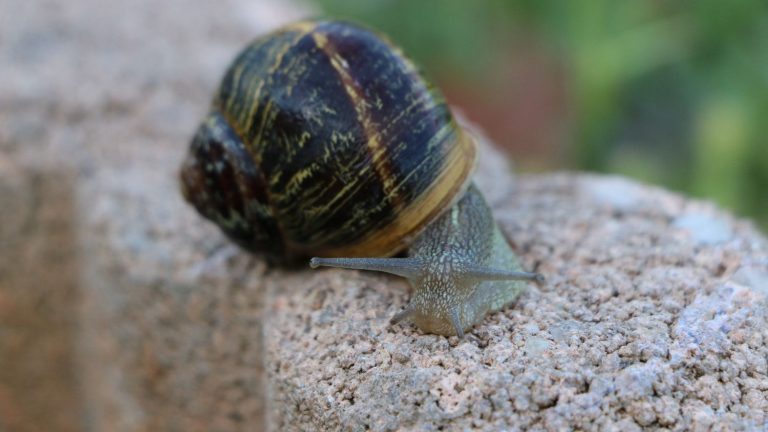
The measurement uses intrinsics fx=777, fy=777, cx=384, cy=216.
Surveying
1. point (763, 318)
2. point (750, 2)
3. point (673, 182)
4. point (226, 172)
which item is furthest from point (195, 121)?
point (750, 2)

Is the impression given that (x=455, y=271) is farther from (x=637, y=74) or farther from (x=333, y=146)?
(x=637, y=74)

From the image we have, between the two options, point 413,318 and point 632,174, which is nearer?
point 413,318

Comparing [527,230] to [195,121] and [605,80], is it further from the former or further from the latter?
[605,80]

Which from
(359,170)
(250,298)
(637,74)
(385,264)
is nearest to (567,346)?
(385,264)

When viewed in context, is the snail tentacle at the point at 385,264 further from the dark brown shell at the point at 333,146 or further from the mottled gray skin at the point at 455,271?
the dark brown shell at the point at 333,146

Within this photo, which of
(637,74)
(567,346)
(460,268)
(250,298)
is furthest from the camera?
(637,74)

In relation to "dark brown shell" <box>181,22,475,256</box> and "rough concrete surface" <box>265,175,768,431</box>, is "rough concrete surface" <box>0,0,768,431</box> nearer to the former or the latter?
"rough concrete surface" <box>265,175,768,431</box>
